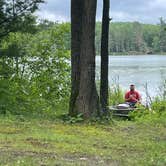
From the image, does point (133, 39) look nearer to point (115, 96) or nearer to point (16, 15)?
point (115, 96)

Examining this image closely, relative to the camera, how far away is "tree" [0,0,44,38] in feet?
47.3

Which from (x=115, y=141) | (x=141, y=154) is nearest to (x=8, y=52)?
(x=115, y=141)

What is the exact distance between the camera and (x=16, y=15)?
48.0 feet

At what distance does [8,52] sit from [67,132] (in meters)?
5.92

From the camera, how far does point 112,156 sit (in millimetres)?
7648

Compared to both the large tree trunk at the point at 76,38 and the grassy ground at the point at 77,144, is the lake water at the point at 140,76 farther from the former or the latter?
the grassy ground at the point at 77,144

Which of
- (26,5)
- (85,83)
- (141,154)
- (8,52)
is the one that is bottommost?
(141,154)

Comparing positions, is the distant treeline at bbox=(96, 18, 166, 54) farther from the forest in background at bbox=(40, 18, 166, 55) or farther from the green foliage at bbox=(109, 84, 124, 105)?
the green foliage at bbox=(109, 84, 124, 105)

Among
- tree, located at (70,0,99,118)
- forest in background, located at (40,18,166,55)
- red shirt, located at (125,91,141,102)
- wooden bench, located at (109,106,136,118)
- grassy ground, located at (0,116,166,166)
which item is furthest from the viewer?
forest in background, located at (40,18,166,55)

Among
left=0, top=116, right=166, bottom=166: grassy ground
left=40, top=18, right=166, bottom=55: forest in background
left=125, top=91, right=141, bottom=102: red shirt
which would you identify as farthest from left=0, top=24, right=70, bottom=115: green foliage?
left=40, top=18, right=166, bottom=55: forest in background

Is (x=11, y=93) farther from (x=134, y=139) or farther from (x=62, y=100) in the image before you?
(x=134, y=139)

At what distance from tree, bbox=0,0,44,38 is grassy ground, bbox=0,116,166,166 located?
372cm

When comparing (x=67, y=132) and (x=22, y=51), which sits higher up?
(x=22, y=51)

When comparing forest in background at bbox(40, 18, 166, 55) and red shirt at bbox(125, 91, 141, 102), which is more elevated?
forest in background at bbox(40, 18, 166, 55)
